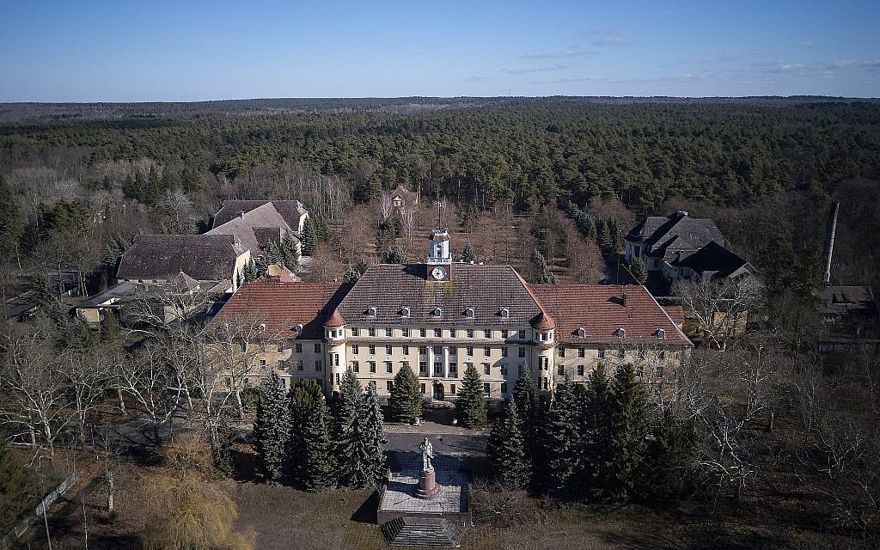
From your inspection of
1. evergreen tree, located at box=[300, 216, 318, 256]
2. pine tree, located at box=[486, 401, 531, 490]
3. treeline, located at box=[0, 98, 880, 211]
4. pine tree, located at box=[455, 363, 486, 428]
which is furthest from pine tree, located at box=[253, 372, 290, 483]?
treeline, located at box=[0, 98, 880, 211]

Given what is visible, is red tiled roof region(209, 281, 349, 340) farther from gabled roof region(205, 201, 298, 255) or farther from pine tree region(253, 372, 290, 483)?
gabled roof region(205, 201, 298, 255)

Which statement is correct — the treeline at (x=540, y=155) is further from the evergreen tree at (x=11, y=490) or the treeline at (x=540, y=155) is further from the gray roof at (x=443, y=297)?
the evergreen tree at (x=11, y=490)

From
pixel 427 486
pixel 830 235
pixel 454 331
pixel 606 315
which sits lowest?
pixel 427 486

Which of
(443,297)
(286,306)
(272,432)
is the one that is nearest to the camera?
(272,432)

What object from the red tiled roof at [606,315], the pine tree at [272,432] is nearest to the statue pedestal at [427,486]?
the pine tree at [272,432]

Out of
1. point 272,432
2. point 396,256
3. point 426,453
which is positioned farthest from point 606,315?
point 396,256

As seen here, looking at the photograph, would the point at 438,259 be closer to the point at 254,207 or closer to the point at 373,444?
the point at 373,444

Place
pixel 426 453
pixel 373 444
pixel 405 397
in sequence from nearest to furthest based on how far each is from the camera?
1. pixel 426 453
2. pixel 373 444
3. pixel 405 397

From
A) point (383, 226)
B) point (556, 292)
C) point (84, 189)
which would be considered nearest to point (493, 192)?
point (383, 226)
